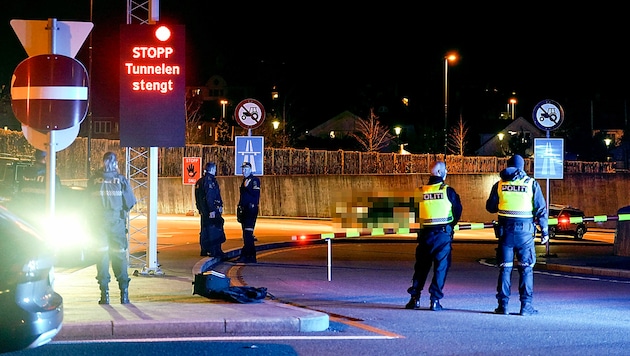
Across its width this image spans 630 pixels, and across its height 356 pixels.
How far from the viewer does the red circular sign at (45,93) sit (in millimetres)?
9031

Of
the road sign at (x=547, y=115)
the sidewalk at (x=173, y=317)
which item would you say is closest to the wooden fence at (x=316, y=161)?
the road sign at (x=547, y=115)

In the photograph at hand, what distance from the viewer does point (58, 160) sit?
155 feet

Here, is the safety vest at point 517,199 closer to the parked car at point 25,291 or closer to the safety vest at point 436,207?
the safety vest at point 436,207

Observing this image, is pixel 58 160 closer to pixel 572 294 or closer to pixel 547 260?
pixel 547 260

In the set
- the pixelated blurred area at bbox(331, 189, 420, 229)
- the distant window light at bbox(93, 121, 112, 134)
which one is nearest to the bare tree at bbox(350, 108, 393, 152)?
the distant window light at bbox(93, 121, 112, 134)

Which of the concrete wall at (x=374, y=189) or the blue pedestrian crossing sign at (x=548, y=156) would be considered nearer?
the blue pedestrian crossing sign at (x=548, y=156)

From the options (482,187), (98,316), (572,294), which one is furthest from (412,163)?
(98,316)

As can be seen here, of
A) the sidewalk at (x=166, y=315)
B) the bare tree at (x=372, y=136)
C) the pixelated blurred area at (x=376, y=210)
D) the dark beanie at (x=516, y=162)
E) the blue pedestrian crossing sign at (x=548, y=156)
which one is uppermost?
the bare tree at (x=372, y=136)

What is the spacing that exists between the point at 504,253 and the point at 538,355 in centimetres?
327

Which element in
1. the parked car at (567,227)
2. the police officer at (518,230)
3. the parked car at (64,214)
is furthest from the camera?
the parked car at (567,227)

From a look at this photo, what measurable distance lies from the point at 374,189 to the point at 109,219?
108 ft

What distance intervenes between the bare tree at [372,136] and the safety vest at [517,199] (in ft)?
170

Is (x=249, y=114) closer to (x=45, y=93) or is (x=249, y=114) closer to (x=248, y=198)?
(x=248, y=198)

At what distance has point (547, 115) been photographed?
20.6m
